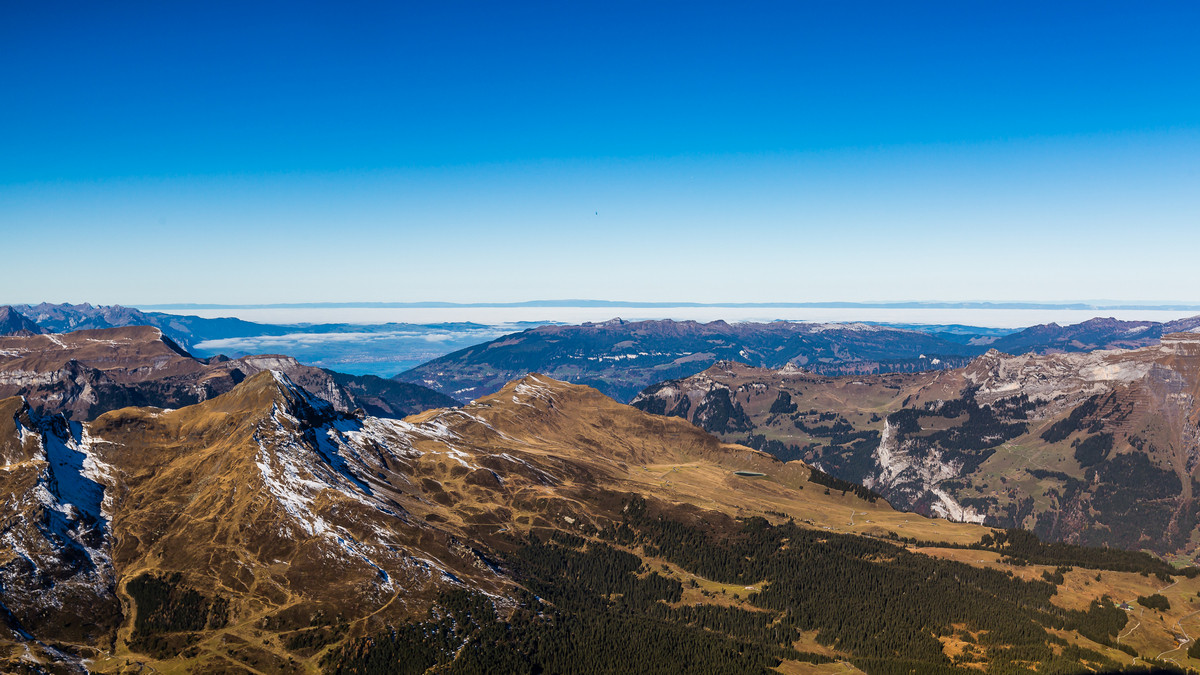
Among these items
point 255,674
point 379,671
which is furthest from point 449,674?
point 255,674

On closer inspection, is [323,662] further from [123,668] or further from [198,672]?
[123,668]

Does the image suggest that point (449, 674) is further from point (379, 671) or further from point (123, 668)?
point (123, 668)

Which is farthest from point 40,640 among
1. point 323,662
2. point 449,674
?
point 449,674

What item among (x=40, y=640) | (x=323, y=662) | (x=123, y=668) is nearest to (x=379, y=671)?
(x=323, y=662)

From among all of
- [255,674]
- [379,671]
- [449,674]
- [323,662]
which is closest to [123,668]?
[255,674]

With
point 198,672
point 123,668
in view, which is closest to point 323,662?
point 198,672

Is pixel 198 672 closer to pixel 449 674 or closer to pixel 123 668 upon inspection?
pixel 123 668

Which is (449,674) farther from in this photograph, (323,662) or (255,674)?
(255,674)

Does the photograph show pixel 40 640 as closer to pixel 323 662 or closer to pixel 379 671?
pixel 323 662
